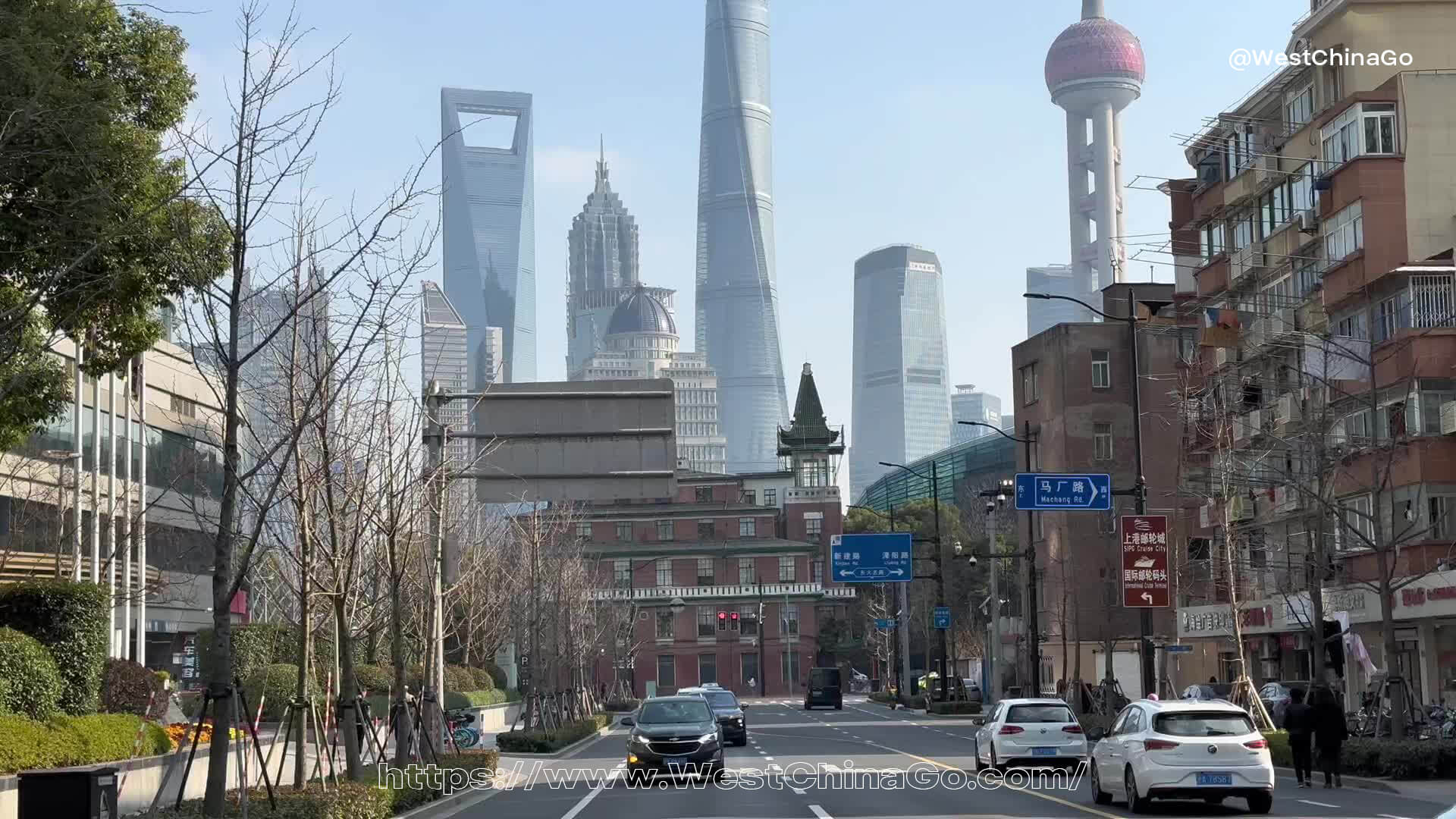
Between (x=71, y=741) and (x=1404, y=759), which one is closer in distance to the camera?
(x=71, y=741)

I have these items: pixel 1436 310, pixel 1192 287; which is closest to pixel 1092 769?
pixel 1436 310

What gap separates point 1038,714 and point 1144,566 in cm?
573

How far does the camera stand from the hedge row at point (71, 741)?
20031mm

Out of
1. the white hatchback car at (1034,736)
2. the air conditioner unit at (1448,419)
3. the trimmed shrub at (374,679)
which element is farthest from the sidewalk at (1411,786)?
the trimmed shrub at (374,679)

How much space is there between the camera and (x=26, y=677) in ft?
77.7

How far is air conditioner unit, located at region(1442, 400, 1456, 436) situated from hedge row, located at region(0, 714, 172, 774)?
34594 mm

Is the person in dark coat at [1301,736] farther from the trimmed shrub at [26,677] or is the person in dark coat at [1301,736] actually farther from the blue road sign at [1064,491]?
the trimmed shrub at [26,677]

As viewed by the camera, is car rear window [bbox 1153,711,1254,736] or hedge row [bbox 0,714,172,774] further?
car rear window [bbox 1153,711,1254,736]

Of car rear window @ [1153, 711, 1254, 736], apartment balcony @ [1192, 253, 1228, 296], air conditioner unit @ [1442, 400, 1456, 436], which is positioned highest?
apartment balcony @ [1192, 253, 1228, 296]

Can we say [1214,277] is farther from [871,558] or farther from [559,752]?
[559,752]

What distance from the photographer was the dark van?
90.6 metres

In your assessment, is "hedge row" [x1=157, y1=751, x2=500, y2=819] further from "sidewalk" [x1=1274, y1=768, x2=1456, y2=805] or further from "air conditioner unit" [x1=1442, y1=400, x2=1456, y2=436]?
"air conditioner unit" [x1=1442, y1=400, x2=1456, y2=436]

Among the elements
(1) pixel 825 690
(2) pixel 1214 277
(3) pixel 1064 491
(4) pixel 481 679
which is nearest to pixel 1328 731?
(3) pixel 1064 491

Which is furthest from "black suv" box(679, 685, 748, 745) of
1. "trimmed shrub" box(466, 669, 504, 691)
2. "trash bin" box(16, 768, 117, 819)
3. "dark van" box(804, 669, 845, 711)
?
"dark van" box(804, 669, 845, 711)
